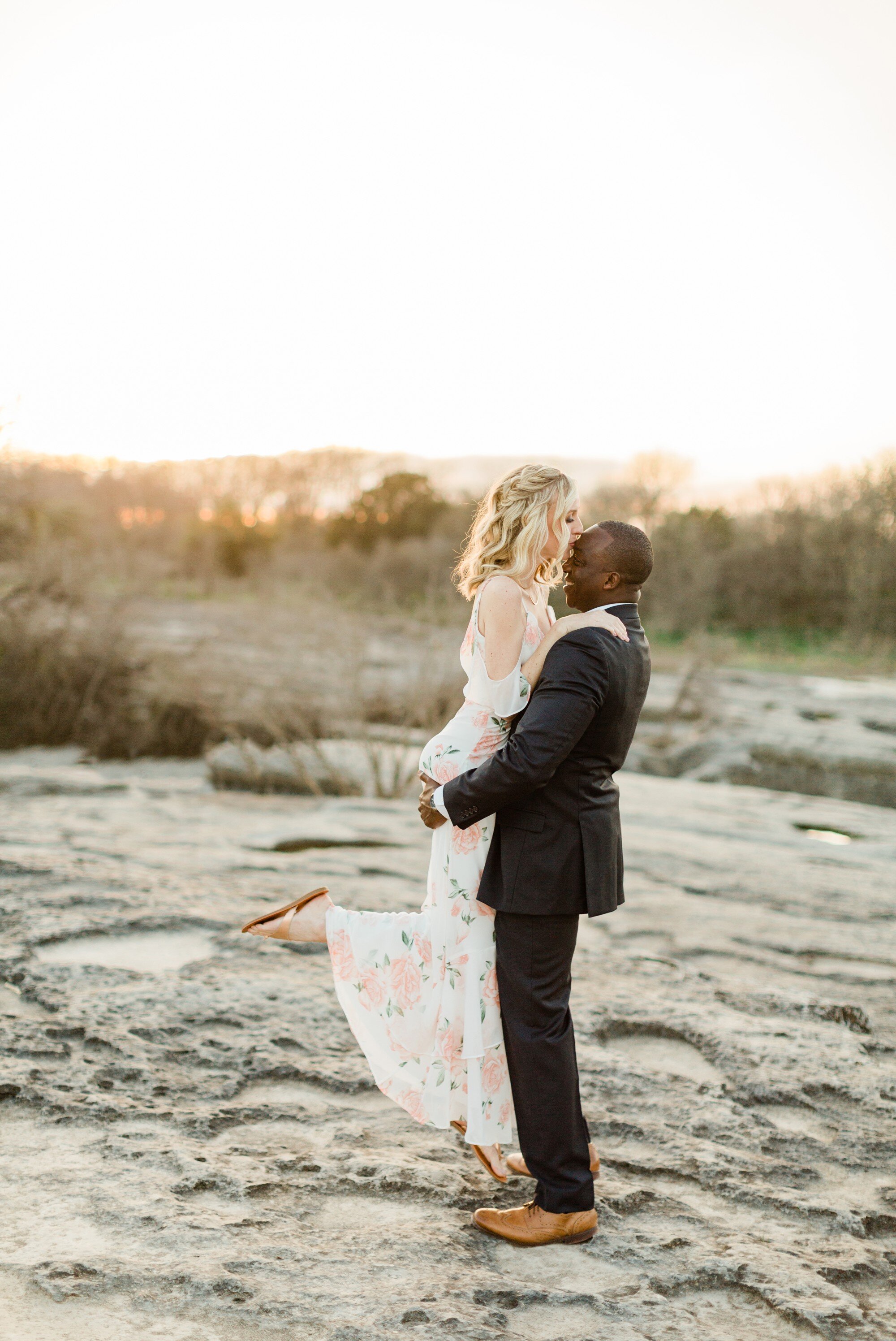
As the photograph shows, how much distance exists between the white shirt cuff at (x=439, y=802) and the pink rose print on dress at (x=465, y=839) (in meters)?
0.11

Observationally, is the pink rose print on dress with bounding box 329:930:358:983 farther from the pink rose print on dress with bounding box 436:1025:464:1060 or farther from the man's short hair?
the man's short hair

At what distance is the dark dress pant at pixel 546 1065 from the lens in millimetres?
2441

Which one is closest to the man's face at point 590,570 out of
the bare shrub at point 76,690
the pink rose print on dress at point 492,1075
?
the pink rose print on dress at point 492,1075

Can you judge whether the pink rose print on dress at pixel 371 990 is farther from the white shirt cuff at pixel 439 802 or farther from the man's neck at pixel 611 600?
the man's neck at pixel 611 600

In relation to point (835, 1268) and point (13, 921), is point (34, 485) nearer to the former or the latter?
point (13, 921)

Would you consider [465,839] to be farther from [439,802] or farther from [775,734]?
[775,734]

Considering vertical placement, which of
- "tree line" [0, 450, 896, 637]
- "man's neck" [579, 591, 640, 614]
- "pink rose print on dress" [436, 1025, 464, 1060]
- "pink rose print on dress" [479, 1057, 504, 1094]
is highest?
"tree line" [0, 450, 896, 637]

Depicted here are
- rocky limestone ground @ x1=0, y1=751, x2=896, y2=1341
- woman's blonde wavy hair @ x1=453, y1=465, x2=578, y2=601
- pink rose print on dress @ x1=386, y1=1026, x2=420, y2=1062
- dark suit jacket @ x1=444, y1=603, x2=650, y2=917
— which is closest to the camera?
rocky limestone ground @ x1=0, y1=751, x2=896, y2=1341

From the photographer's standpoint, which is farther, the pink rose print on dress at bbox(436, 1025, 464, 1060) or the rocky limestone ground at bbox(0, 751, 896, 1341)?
the pink rose print on dress at bbox(436, 1025, 464, 1060)

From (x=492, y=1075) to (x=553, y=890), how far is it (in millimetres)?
555

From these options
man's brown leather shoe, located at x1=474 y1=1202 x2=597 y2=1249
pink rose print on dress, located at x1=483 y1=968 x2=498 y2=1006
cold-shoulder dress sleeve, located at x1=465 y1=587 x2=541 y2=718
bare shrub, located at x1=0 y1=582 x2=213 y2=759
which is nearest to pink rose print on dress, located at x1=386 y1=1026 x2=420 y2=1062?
pink rose print on dress, located at x1=483 y1=968 x2=498 y2=1006

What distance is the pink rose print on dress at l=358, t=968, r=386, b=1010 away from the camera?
2.67 metres

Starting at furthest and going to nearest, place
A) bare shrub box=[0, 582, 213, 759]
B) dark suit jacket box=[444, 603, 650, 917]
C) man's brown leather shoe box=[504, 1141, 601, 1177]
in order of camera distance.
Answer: bare shrub box=[0, 582, 213, 759], man's brown leather shoe box=[504, 1141, 601, 1177], dark suit jacket box=[444, 603, 650, 917]

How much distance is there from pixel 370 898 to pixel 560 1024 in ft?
10.2
